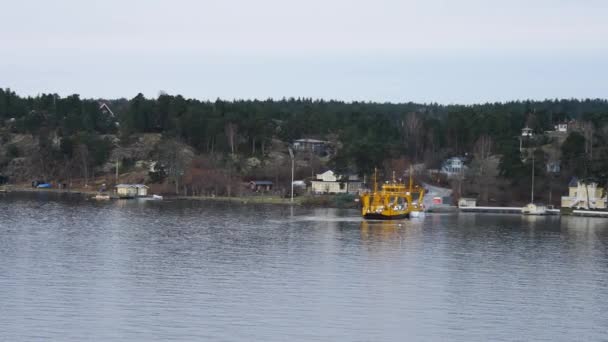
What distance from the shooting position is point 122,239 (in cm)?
5259

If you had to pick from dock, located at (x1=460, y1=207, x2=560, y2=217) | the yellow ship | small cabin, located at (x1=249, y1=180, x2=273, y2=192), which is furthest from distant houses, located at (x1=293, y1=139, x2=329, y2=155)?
dock, located at (x1=460, y1=207, x2=560, y2=217)

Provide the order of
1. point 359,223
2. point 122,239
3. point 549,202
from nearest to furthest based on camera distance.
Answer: point 122,239
point 359,223
point 549,202

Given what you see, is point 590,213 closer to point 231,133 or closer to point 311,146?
point 231,133

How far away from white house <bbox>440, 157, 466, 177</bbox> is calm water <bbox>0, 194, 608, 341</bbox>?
3894cm

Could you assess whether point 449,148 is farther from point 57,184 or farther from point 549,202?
point 57,184

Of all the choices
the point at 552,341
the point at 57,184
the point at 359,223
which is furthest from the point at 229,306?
the point at 57,184

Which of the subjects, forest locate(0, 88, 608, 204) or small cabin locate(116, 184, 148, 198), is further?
forest locate(0, 88, 608, 204)

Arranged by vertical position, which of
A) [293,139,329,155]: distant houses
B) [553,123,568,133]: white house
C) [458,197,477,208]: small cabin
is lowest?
[458,197,477,208]: small cabin

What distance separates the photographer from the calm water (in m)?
29.1

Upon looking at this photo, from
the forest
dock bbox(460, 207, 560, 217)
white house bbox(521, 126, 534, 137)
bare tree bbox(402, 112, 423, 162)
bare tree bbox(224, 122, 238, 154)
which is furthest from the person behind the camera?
bare tree bbox(402, 112, 423, 162)

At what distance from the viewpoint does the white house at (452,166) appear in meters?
104

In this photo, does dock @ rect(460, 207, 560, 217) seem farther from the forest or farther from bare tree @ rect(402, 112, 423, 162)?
bare tree @ rect(402, 112, 423, 162)

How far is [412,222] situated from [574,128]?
172 feet

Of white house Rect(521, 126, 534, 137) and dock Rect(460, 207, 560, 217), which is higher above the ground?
white house Rect(521, 126, 534, 137)
